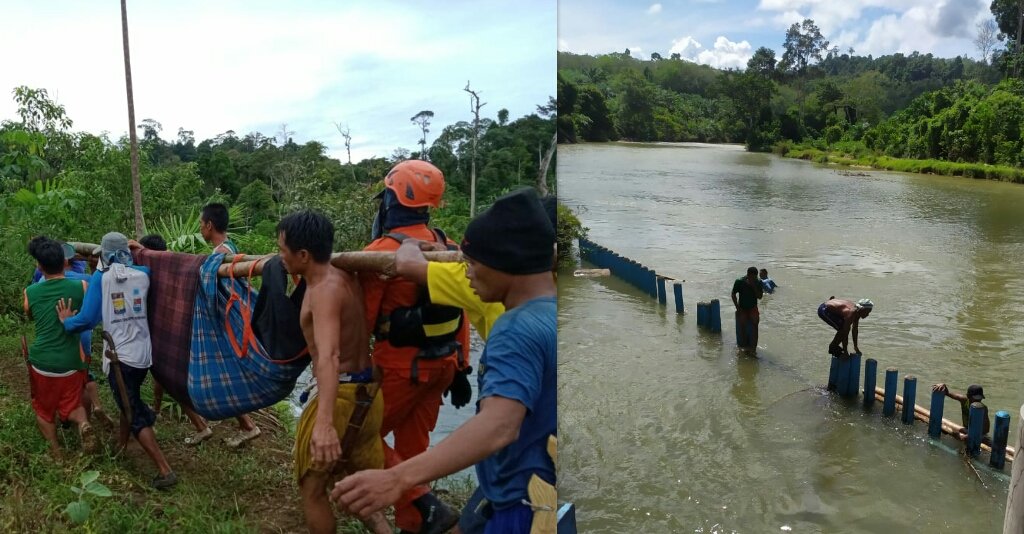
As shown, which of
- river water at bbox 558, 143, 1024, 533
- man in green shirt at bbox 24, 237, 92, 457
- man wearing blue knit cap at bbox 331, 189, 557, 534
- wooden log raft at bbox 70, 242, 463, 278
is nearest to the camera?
man wearing blue knit cap at bbox 331, 189, 557, 534

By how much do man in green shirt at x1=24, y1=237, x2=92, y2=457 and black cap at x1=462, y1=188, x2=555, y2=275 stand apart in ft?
8.53

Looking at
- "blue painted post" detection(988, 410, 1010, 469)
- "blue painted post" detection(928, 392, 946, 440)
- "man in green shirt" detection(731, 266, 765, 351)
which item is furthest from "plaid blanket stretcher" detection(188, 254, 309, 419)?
"man in green shirt" detection(731, 266, 765, 351)

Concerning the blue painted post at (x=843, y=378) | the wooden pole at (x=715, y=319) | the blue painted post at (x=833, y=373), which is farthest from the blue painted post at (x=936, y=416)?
the wooden pole at (x=715, y=319)

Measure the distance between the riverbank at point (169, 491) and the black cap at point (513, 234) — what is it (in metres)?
1.56

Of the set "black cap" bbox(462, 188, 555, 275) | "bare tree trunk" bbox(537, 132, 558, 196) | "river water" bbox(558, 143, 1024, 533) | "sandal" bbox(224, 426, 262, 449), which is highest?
"bare tree trunk" bbox(537, 132, 558, 196)

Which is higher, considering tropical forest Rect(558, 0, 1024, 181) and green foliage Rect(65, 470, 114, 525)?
tropical forest Rect(558, 0, 1024, 181)

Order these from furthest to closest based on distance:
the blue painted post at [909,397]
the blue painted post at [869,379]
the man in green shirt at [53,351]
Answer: the blue painted post at [869,379], the blue painted post at [909,397], the man in green shirt at [53,351]

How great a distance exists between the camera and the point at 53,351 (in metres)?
3.12

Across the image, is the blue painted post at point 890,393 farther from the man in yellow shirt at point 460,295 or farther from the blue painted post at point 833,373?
the man in yellow shirt at point 460,295

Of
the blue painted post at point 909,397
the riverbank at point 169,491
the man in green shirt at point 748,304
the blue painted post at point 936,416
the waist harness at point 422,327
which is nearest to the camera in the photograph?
the waist harness at point 422,327

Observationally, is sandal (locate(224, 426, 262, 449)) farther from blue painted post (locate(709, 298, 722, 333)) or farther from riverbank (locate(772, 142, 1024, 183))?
riverbank (locate(772, 142, 1024, 183))

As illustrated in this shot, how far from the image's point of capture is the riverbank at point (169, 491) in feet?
7.91

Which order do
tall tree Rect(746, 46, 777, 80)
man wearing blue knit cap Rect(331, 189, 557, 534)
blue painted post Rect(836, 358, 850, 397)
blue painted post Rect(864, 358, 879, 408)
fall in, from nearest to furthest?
man wearing blue knit cap Rect(331, 189, 557, 534), blue painted post Rect(864, 358, 879, 408), blue painted post Rect(836, 358, 850, 397), tall tree Rect(746, 46, 777, 80)

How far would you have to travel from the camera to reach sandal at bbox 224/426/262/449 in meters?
3.22
